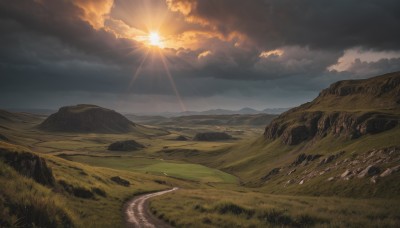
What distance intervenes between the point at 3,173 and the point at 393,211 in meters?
31.2

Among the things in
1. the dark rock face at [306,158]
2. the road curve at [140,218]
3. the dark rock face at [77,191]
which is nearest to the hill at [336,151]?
the dark rock face at [306,158]

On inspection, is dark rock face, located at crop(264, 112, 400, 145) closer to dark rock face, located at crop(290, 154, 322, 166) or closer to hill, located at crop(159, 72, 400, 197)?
hill, located at crop(159, 72, 400, 197)

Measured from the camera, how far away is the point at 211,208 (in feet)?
96.5

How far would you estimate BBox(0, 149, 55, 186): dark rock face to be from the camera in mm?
25258

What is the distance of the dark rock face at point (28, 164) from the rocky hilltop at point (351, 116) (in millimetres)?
105183

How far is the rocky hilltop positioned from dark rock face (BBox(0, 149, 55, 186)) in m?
105

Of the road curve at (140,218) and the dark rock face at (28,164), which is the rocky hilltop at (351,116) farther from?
the dark rock face at (28,164)

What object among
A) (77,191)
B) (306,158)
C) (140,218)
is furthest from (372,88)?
(77,191)

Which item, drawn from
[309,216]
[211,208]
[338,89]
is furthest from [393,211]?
[338,89]

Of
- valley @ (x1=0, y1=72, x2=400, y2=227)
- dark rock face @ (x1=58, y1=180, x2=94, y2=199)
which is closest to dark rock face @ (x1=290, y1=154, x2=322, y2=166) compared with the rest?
valley @ (x1=0, y1=72, x2=400, y2=227)

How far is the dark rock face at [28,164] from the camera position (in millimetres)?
25258

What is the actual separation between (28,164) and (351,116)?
120 meters

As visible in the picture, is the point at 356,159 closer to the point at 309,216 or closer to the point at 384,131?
the point at 384,131

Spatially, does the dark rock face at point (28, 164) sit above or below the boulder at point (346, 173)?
above
